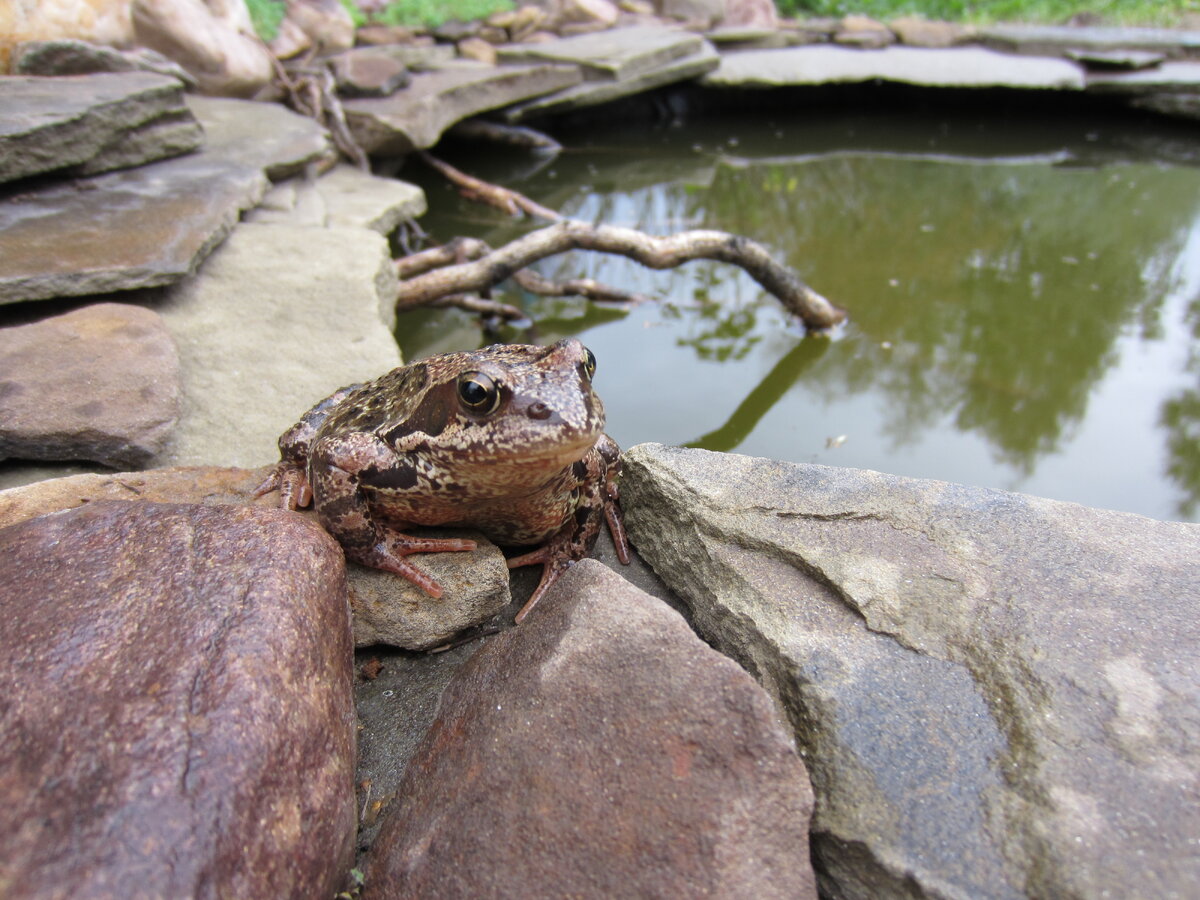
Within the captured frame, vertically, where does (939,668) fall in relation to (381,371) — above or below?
above

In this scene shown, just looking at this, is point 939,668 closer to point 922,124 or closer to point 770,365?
point 770,365

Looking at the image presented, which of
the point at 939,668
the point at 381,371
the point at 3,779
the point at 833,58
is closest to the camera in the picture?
the point at 3,779

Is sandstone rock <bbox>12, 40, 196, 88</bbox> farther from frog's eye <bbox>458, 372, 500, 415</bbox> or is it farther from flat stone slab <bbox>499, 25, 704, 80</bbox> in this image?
flat stone slab <bbox>499, 25, 704, 80</bbox>

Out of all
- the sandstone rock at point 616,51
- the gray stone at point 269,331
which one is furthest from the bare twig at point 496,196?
the gray stone at point 269,331

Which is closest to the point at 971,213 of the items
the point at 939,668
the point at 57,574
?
the point at 939,668

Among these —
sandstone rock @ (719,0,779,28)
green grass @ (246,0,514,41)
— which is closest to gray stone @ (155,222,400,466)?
green grass @ (246,0,514,41)
